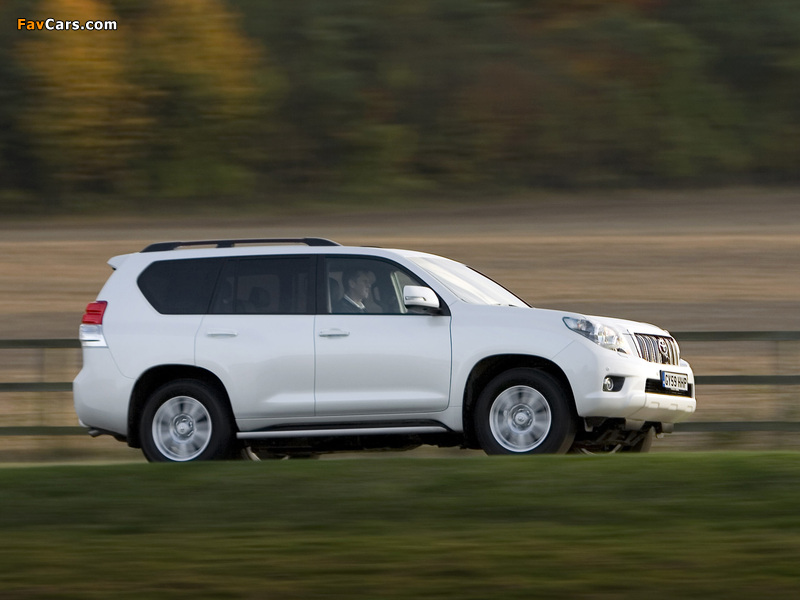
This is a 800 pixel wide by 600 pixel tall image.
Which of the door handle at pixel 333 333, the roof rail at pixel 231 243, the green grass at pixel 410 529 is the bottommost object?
the green grass at pixel 410 529

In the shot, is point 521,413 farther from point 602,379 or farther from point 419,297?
point 419,297

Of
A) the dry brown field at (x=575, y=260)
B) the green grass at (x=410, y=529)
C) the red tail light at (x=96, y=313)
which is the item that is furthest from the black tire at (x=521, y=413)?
the dry brown field at (x=575, y=260)

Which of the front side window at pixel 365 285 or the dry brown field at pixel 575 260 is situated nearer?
the front side window at pixel 365 285

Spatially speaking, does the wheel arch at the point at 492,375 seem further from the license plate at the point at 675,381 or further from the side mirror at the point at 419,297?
the license plate at the point at 675,381

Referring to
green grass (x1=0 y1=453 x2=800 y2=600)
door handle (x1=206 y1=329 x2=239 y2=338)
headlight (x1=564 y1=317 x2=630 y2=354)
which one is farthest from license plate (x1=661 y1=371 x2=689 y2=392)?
door handle (x1=206 y1=329 x2=239 y2=338)

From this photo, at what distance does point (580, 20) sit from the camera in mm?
46875

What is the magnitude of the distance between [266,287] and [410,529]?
11.2 feet

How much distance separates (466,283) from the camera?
955cm

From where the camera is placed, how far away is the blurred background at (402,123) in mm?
31406

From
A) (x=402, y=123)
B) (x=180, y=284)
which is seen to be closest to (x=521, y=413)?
(x=180, y=284)

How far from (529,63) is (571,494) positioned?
38.6 metres

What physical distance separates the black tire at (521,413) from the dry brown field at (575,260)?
123 inches

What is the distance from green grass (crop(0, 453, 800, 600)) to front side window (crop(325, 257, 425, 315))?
147cm

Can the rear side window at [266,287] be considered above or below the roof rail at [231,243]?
below
